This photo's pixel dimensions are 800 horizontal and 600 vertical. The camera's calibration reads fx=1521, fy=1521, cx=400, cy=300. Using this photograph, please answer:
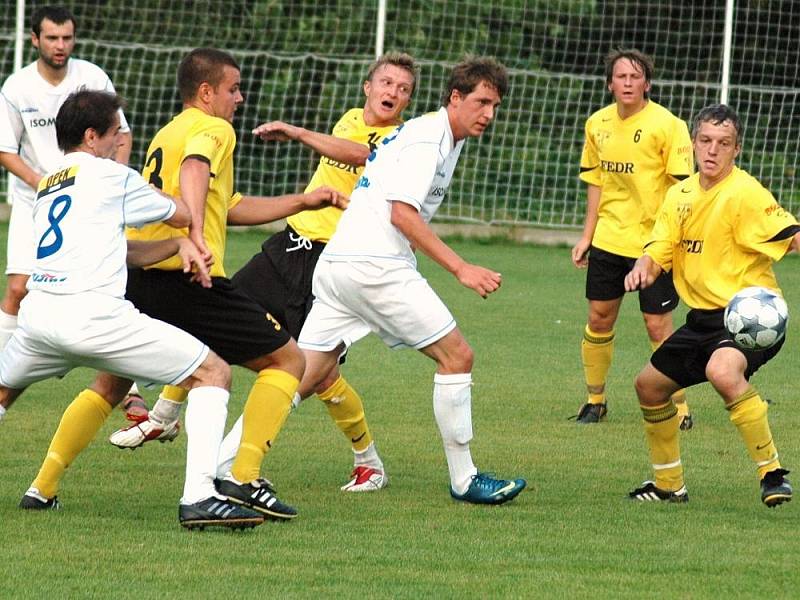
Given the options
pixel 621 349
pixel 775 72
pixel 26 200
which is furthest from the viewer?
pixel 775 72

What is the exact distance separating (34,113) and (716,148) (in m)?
3.90

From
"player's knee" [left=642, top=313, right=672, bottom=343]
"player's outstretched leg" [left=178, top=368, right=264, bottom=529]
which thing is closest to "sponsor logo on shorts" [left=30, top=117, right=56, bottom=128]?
"player's outstretched leg" [left=178, top=368, right=264, bottom=529]

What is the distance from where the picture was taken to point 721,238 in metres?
6.43

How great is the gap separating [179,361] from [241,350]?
1.54 ft

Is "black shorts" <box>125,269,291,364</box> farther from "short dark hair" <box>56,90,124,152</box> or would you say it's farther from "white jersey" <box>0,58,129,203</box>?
"white jersey" <box>0,58,129,203</box>

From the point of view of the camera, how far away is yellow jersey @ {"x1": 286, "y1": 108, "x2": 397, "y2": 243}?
7.50m

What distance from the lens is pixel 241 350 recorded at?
19.4 feet

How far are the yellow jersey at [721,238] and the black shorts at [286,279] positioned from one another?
71.3 inches

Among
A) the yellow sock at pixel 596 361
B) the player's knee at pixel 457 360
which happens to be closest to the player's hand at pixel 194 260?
the player's knee at pixel 457 360

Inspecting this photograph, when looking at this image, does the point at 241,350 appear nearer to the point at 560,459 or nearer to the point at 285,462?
the point at 285,462

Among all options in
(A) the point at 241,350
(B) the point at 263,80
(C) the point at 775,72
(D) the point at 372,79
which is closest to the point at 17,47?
(B) the point at 263,80

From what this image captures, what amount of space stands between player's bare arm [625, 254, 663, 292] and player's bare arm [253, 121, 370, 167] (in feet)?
4.35

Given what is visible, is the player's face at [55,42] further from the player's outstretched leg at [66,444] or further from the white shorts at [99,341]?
the white shorts at [99,341]

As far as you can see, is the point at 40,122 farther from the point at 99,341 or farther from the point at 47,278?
the point at 99,341
